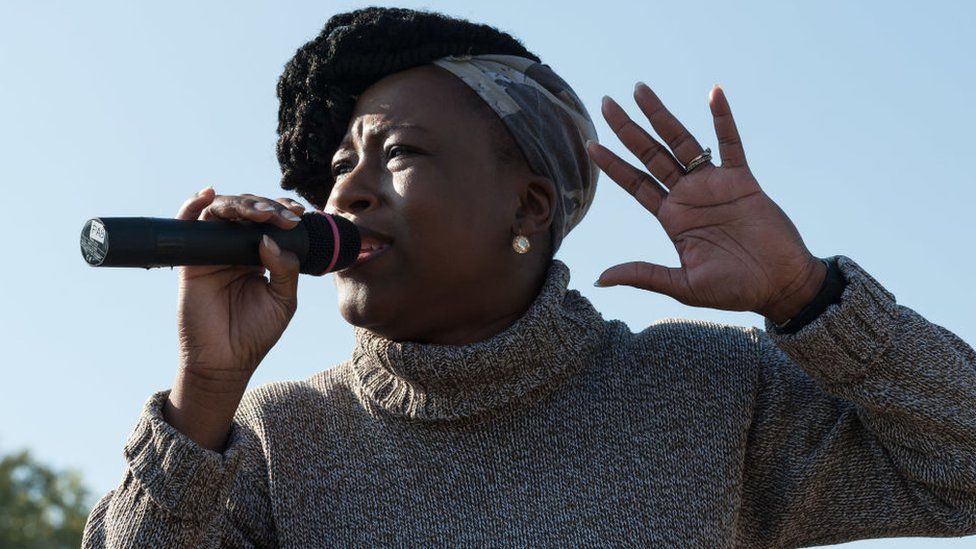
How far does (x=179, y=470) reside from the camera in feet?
10.9

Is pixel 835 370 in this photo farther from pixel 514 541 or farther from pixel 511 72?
pixel 511 72

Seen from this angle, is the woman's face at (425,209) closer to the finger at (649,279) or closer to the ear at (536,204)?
the ear at (536,204)

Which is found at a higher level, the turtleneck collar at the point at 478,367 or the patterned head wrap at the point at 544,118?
the patterned head wrap at the point at 544,118

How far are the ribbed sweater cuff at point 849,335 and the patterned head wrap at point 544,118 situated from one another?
0.90m

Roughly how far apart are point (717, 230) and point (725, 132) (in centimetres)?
23

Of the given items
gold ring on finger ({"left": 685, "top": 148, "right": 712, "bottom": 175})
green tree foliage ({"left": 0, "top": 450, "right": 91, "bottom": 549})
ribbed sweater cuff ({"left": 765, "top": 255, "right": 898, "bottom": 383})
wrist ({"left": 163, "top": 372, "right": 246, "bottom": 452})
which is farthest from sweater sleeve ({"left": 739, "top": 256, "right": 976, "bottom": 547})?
green tree foliage ({"left": 0, "top": 450, "right": 91, "bottom": 549})

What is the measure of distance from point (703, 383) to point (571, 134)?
80 cm

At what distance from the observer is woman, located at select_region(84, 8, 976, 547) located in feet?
11.4

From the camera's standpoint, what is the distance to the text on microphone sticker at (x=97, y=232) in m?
3.01

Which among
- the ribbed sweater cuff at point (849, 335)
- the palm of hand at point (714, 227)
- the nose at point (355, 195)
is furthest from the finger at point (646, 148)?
the nose at point (355, 195)

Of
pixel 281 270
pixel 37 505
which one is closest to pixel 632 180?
pixel 281 270

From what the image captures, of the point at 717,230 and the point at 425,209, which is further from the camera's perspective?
the point at 425,209

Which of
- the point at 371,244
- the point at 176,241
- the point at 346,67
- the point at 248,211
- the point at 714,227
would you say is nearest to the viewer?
the point at 176,241

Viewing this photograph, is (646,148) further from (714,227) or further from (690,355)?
(690,355)
